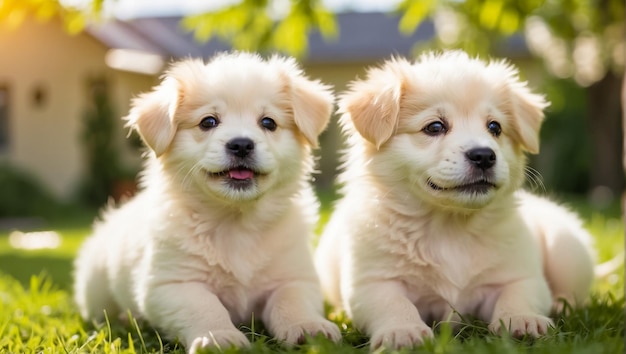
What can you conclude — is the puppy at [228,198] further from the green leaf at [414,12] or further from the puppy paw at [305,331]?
the green leaf at [414,12]

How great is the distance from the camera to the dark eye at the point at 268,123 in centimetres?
409

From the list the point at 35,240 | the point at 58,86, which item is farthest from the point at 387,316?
the point at 58,86

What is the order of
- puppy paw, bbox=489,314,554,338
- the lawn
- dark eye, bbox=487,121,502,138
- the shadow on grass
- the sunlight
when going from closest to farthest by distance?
1. the lawn
2. puppy paw, bbox=489,314,554,338
3. dark eye, bbox=487,121,502,138
4. the shadow on grass
5. the sunlight

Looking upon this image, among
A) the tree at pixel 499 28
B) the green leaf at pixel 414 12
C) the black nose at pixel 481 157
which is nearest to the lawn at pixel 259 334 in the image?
the black nose at pixel 481 157

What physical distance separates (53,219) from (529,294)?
14.4 m

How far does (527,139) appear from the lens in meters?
4.10

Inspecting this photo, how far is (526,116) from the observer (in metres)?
4.17

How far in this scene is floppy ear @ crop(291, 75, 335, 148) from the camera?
164 inches

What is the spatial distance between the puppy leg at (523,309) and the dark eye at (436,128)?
33.5 inches

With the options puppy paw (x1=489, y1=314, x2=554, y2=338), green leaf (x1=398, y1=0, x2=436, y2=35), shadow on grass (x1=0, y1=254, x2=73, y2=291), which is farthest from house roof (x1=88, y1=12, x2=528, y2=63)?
puppy paw (x1=489, y1=314, x2=554, y2=338)

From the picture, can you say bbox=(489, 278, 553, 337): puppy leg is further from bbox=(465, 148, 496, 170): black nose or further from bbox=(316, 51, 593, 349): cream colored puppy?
bbox=(465, 148, 496, 170): black nose

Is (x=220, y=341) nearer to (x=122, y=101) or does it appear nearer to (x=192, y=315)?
(x=192, y=315)

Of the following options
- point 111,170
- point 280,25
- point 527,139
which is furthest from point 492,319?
point 111,170

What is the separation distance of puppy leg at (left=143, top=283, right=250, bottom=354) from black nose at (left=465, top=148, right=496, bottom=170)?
1.31 meters
